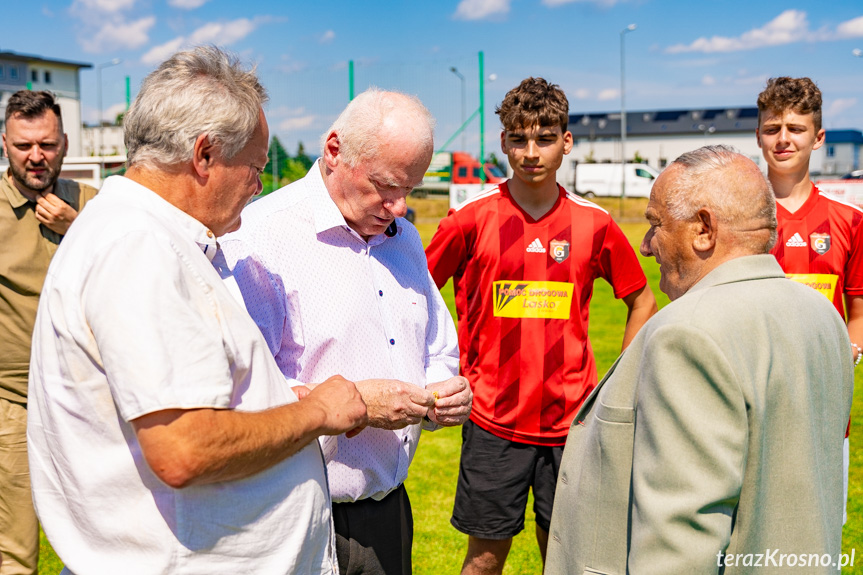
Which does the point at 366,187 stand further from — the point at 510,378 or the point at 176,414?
the point at 510,378

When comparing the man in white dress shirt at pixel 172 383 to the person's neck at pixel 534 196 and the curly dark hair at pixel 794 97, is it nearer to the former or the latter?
the person's neck at pixel 534 196

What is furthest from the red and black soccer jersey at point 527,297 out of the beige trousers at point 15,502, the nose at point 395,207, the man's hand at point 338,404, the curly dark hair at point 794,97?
the beige trousers at point 15,502

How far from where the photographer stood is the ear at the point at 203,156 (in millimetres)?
1674

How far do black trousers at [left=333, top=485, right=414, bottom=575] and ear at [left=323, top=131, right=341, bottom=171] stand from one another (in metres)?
1.12

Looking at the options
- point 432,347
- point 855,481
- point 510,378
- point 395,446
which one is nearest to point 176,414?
point 395,446

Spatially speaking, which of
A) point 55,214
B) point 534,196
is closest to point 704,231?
point 534,196

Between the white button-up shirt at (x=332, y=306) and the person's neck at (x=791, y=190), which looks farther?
the person's neck at (x=791, y=190)

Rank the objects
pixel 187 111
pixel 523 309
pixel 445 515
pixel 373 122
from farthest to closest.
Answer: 1. pixel 445 515
2. pixel 523 309
3. pixel 373 122
4. pixel 187 111

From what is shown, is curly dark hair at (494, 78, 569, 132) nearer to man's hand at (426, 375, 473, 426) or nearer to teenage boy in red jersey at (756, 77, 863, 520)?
teenage boy in red jersey at (756, 77, 863, 520)

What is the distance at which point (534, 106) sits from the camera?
3693 mm

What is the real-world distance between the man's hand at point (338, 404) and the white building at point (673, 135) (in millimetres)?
69322

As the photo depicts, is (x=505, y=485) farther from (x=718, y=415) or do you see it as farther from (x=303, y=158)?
(x=303, y=158)

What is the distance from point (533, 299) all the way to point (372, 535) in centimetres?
153

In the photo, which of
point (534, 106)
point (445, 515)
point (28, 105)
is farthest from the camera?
point (445, 515)
